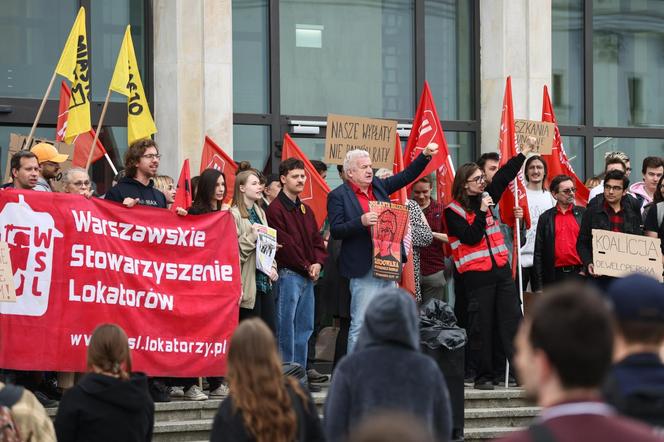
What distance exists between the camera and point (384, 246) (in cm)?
1149

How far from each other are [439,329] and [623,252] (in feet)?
7.61

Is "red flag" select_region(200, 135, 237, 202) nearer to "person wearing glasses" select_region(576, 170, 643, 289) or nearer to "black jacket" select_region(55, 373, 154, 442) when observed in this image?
"person wearing glasses" select_region(576, 170, 643, 289)

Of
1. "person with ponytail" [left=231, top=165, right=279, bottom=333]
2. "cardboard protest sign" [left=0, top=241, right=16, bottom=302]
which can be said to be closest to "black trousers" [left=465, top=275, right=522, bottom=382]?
"person with ponytail" [left=231, top=165, right=279, bottom=333]

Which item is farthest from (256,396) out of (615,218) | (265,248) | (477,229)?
(615,218)

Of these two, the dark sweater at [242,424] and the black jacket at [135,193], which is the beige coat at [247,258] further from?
the dark sweater at [242,424]

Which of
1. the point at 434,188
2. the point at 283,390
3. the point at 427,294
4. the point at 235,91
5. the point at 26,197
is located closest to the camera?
the point at 283,390

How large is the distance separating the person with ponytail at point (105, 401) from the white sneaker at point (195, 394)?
408cm

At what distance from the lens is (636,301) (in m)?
4.30

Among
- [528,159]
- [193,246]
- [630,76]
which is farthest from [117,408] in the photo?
[630,76]

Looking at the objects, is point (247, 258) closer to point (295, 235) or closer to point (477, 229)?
point (295, 235)

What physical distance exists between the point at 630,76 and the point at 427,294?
262 inches

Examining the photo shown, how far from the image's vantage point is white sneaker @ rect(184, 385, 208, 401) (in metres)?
11.0

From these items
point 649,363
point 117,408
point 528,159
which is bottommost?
point 117,408

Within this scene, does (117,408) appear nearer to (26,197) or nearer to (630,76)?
(26,197)
